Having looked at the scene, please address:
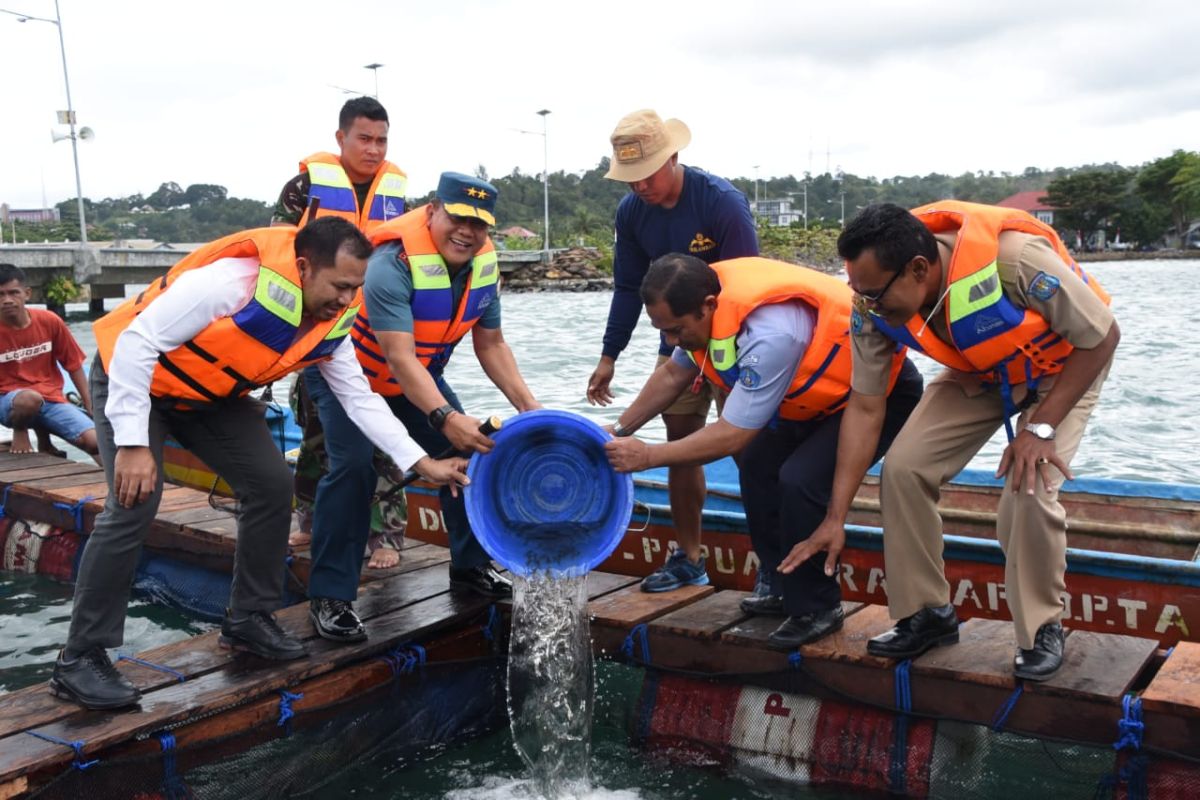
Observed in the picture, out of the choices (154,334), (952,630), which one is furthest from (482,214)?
(952,630)

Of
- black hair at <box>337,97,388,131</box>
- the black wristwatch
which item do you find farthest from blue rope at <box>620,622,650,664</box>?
black hair at <box>337,97,388,131</box>

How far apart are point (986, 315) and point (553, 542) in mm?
1903

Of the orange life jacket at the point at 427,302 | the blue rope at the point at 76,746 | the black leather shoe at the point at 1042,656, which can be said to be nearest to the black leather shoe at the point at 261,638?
the blue rope at the point at 76,746

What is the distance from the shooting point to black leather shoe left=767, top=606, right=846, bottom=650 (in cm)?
441

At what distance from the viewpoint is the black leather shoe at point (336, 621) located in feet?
15.4

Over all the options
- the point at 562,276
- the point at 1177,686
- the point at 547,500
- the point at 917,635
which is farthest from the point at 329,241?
the point at 562,276

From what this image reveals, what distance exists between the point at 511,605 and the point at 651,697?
821 mm

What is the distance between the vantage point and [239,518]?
4375 mm

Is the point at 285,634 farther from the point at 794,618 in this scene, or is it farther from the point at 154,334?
the point at 794,618

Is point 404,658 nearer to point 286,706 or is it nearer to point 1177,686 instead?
point 286,706

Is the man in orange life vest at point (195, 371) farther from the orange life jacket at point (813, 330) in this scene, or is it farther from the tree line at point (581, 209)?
the tree line at point (581, 209)

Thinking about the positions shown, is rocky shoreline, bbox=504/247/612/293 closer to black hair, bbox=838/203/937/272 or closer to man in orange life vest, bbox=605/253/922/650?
man in orange life vest, bbox=605/253/922/650

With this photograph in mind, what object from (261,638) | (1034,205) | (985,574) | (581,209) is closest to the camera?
(261,638)

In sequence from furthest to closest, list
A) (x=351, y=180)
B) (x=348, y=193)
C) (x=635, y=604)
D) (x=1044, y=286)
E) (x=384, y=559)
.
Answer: (x=351, y=180), (x=348, y=193), (x=384, y=559), (x=635, y=604), (x=1044, y=286)
